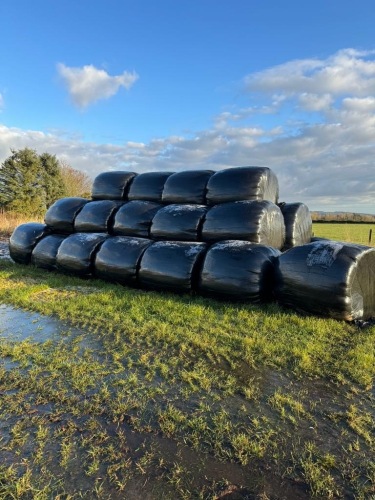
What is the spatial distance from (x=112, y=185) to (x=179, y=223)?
88.5 inches

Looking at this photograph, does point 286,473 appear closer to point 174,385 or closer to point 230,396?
point 230,396

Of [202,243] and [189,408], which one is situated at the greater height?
[202,243]

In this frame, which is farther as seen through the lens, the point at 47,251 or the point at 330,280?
the point at 47,251

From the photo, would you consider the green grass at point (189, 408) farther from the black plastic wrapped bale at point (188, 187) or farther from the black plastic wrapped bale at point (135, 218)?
the black plastic wrapped bale at point (188, 187)

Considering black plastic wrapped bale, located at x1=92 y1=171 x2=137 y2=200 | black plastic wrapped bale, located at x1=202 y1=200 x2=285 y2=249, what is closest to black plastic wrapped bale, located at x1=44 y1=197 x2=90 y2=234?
black plastic wrapped bale, located at x1=92 y1=171 x2=137 y2=200

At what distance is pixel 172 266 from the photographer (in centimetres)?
488

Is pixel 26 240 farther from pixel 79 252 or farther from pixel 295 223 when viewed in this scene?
pixel 295 223

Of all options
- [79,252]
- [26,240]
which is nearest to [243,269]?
[79,252]

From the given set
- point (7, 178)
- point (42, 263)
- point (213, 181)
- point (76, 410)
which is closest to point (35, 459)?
point (76, 410)

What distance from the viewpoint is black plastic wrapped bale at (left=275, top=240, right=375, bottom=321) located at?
12.3 ft

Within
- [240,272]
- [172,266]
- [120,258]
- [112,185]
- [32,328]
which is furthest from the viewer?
[112,185]

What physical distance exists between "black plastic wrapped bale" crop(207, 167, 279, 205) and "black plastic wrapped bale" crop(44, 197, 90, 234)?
2.96m

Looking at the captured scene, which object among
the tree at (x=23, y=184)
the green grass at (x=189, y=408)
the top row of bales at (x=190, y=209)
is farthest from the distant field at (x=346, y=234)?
the tree at (x=23, y=184)

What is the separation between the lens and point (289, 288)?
4125 millimetres
